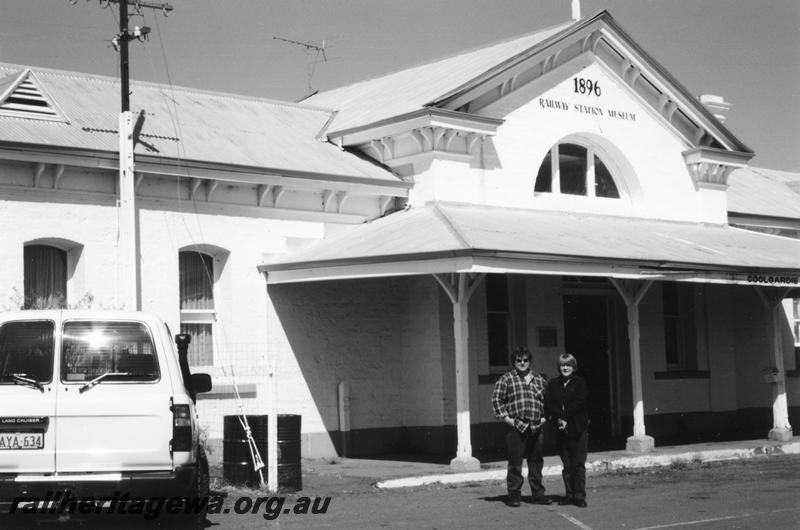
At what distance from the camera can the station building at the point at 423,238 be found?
52.7 ft

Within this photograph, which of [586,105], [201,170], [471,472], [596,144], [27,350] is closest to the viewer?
[27,350]

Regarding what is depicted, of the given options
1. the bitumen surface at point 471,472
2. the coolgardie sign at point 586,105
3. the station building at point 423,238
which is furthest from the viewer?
the coolgardie sign at point 586,105

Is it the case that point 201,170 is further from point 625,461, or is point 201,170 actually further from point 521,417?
point 625,461

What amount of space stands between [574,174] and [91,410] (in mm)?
13281

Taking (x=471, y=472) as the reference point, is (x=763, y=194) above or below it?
above

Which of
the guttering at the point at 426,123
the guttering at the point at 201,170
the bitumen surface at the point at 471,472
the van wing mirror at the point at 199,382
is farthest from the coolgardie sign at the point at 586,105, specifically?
the van wing mirror at the point at 199,382

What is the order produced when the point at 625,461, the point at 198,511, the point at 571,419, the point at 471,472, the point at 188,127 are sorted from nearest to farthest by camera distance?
the point at 198,511 < the point at 571,419 < the point at 471,472 < the point at 625,461 < the point at 188,127

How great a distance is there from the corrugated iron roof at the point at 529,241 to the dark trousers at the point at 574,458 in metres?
3.63

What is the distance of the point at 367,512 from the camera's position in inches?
476

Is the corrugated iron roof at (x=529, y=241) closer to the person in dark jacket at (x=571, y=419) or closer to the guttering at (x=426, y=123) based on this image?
the guttering at (x=426, y=123)

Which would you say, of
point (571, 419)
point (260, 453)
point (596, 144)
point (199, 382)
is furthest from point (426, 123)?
point (199, 382)

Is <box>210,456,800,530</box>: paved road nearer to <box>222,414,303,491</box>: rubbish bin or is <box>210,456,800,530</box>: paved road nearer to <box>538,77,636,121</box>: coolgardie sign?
<box>222,414,303,491</box>: rubbish bin

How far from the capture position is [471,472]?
15305 mm

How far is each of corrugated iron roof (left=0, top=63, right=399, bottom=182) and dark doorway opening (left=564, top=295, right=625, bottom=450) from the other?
4550 mm
